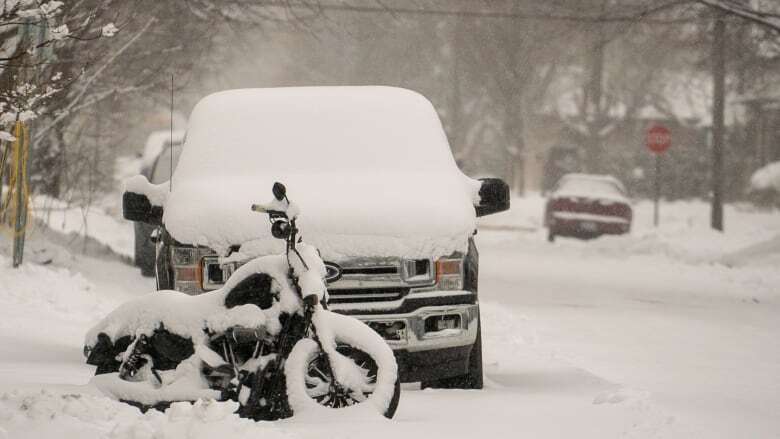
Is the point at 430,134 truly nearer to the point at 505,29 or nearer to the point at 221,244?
the point at 221,244

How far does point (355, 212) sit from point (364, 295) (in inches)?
19.9

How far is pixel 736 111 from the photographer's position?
5356 centimetres

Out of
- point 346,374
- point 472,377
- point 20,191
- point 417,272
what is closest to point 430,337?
point 417,272

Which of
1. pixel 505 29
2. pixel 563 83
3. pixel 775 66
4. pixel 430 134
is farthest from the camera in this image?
pixel 563 83

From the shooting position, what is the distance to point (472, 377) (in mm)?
8258

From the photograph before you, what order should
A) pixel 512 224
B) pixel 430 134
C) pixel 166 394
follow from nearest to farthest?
1. pixel 166 394
2. pixel 430 134
3. pixel 512 224

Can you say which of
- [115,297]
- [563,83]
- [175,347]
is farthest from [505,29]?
[175,347]

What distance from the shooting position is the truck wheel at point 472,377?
820 centimetres

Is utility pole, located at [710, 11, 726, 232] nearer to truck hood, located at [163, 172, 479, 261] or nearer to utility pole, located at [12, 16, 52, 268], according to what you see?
utility pole, located at [12, 16, 52, 268]

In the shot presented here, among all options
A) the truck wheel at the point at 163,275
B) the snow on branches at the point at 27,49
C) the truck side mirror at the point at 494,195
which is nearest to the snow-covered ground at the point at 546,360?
the truck wheel at the point at 163,275

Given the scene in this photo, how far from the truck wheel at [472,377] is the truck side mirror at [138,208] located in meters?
2.10

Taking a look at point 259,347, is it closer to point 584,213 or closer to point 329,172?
point 329,172

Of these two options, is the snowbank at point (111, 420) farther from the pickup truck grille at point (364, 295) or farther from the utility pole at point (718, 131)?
the utility pole at point (718, 131)

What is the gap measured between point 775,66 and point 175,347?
2527 cm
